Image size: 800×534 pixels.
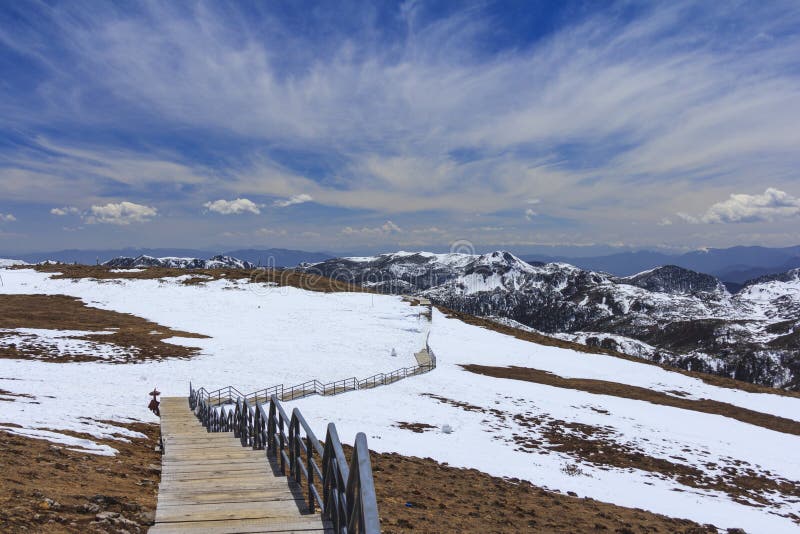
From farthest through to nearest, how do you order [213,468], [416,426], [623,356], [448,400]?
[623,356] < [448,400] < [416,426] < [213,468]

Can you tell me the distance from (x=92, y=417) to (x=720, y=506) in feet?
75.8

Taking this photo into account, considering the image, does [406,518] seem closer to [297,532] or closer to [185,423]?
[297,532]

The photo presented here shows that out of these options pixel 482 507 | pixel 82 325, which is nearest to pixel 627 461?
pixel 482 507

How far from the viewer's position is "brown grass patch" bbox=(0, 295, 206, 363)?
94.8ft

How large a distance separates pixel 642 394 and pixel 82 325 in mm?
51676

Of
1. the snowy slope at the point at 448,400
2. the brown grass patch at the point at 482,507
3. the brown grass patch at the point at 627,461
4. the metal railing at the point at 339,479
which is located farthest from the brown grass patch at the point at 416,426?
the metal railing at the point at 339,479

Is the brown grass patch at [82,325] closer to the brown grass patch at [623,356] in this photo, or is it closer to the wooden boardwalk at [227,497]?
the wooden boardwalk at [227,497]

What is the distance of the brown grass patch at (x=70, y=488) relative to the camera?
226 inches

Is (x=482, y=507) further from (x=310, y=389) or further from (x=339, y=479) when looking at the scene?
(x=310, y=389)

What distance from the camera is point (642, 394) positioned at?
3794 centimetres

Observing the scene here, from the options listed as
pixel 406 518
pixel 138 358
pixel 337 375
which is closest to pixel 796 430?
pixel 337 375

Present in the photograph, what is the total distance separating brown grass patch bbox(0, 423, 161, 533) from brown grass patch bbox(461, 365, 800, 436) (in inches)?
1255

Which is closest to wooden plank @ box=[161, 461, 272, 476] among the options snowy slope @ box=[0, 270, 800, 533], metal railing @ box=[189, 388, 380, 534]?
metal railing @ box=[189, 388, 380, 534]

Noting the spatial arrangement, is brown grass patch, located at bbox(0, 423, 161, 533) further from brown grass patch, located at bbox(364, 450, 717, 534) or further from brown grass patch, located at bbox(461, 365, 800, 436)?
brown grass patch, located at bbox(461, 365, 800, 436)
